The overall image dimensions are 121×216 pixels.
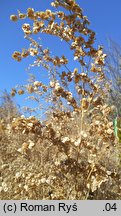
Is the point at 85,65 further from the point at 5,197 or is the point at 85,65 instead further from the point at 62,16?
the point at 5,197

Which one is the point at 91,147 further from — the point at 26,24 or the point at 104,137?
the point at 26,24

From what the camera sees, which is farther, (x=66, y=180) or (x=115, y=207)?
(x=66, y=180)

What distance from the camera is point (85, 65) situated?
2766 mm

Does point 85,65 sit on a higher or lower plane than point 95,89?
higher

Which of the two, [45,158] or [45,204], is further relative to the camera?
[45,158]

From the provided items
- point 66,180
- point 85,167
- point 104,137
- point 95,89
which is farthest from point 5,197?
point 95,89

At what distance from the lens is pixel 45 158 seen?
4074 millimetres

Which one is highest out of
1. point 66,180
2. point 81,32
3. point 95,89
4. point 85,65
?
point 81,32

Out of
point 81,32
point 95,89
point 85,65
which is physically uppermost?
point 81,32

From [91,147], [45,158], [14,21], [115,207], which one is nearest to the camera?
[115,207]

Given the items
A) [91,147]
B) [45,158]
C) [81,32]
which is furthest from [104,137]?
[45,158]

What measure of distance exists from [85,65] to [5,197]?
1.31 meters

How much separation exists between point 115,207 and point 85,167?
1.52 feet

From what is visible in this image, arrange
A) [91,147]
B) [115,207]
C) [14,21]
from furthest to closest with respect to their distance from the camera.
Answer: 1. [14,21]
2. [91,147]
3. [115,207]
